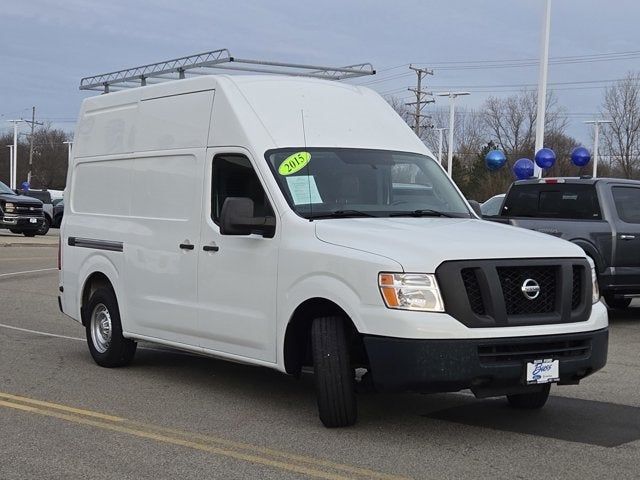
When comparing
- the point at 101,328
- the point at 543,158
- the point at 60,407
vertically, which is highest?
the point at 543,158

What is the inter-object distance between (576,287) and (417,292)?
4.17 ft

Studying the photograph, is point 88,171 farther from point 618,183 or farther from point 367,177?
point 618,183

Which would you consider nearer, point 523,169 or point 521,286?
point 521,286

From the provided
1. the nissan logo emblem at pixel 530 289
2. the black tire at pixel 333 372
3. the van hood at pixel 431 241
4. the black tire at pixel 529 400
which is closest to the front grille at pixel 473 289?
the van hood at pixel 431 241

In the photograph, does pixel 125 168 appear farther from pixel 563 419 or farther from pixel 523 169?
pixel 523 169

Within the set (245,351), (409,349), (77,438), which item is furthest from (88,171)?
(409,349)

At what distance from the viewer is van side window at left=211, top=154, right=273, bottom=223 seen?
7.01 m

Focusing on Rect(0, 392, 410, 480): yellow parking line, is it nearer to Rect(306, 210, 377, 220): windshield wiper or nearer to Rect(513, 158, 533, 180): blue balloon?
Rect(306, 210, 377, 220): windshield wiper

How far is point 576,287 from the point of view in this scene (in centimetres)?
A: 623

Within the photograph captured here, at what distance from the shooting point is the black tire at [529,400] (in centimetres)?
689

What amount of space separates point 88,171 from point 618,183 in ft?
24.3

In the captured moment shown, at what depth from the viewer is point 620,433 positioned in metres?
6.29

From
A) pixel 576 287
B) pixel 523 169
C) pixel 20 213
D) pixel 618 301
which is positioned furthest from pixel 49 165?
pixel 576 287

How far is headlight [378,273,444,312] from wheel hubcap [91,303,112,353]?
3900mm
